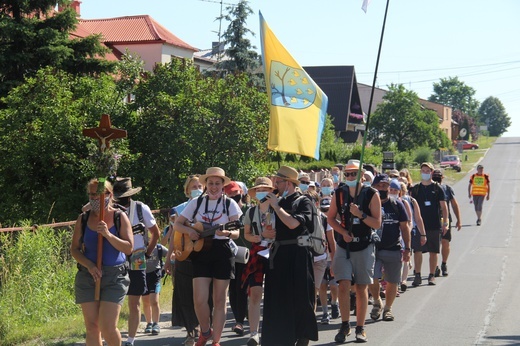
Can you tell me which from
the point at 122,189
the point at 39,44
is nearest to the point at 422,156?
the point at 39,44

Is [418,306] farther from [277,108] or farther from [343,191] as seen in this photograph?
[277,108]

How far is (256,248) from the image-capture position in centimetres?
948

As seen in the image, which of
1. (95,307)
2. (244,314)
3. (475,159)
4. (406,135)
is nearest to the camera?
(95,307)

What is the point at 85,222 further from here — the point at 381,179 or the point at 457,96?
the point at 457,96

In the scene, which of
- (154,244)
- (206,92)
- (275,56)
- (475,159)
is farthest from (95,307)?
(475,159)

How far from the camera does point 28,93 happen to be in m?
23.1

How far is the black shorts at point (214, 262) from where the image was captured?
8.83 m

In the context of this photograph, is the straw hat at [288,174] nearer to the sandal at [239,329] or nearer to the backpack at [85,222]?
the backpack at [85,222]

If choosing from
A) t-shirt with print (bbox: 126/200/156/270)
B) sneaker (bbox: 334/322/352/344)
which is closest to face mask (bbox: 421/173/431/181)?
sneaker (bbox: 334/322/352/344)

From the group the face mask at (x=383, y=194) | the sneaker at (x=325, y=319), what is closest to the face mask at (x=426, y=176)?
the face mask at (x=383, y=194)

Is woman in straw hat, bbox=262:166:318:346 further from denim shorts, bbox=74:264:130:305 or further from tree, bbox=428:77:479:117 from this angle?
tree, bbox=428:77:479:117

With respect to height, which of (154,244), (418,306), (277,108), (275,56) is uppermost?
(275,56)

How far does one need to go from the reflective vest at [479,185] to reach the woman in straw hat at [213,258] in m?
19.4

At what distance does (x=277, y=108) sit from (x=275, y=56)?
37.7 inches
